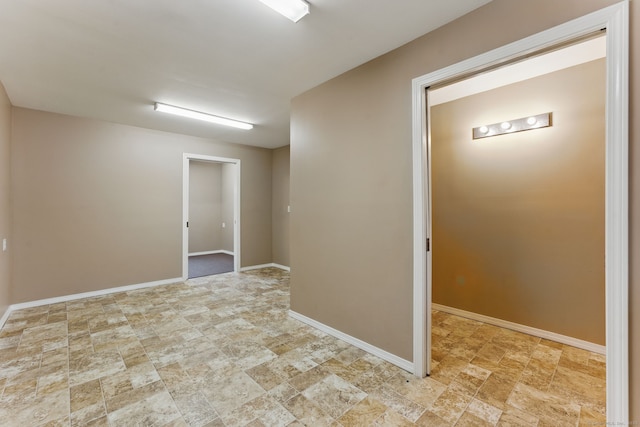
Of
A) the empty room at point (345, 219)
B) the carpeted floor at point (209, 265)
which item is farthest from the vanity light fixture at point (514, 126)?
the carpeted floor at point (209, 265)

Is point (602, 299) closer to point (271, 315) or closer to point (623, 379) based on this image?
point (623, 379)

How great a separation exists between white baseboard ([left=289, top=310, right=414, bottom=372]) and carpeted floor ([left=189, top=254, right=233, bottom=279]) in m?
3.02

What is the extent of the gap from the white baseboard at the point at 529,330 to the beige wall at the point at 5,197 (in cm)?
538

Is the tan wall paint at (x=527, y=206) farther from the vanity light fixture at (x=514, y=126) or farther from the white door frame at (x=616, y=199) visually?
the white door frame at (x=616, y=199)

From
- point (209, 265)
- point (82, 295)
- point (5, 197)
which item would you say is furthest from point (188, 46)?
point (209, 265)

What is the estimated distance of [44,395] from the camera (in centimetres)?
190

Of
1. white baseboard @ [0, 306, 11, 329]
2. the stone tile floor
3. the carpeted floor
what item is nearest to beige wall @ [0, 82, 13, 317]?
white baseboard @ [0, 306, 11, 329]

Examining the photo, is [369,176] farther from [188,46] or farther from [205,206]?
[205,206]

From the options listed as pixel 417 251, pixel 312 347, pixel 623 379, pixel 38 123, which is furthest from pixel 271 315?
pixel 38 123

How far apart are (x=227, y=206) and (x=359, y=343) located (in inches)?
253

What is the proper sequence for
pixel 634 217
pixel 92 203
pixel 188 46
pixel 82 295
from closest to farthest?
pixel 634 217
pixel 188 46
pixel 82 295
pixel 92 203

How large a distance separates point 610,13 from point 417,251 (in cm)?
166

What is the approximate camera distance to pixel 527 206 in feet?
9.34

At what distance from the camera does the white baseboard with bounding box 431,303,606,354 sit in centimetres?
248
